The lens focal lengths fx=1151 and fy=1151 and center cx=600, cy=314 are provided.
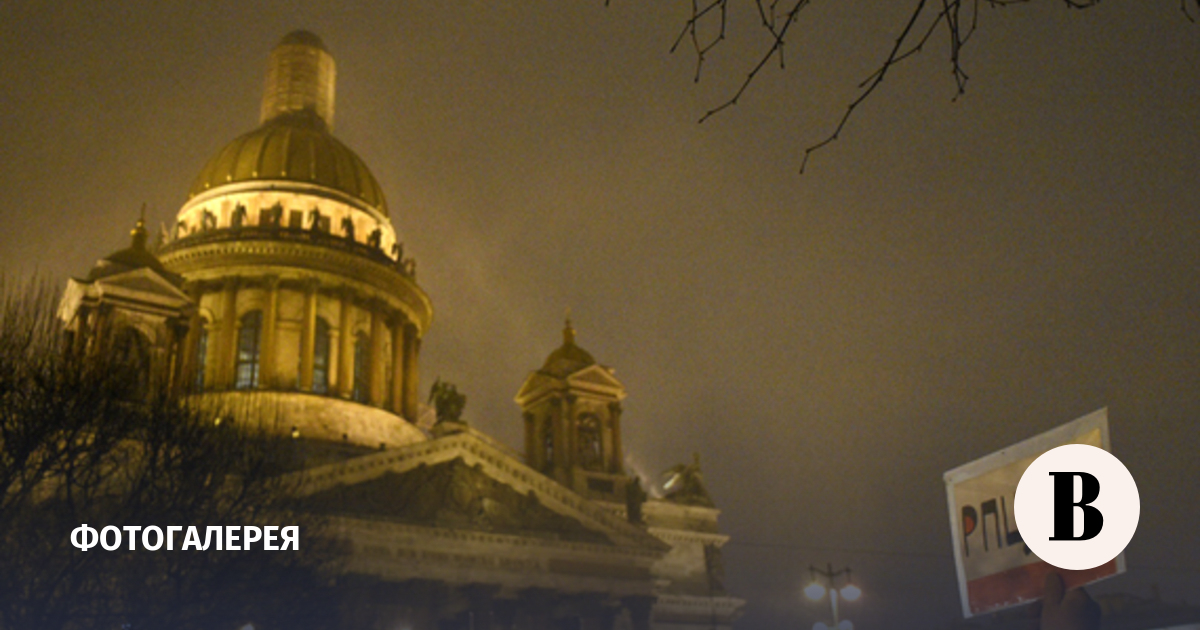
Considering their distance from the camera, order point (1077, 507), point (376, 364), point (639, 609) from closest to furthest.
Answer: point (1077, 507)
point (639, 609)
point (376, 364)

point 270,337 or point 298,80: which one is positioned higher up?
point 298,80

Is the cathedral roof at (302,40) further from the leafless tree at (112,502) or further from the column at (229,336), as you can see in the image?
the leafless tree at (112,502)

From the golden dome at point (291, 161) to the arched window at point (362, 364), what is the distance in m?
→ 7.51

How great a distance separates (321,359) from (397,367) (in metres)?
3.55

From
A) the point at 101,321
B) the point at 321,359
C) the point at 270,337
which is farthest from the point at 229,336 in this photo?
the point at 101,321

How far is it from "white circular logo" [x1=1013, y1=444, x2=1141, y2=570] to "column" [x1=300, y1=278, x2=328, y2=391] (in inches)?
1797

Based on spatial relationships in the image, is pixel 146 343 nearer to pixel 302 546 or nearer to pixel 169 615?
pixel 302 546

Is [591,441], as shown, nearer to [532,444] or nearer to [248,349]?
[532,444]

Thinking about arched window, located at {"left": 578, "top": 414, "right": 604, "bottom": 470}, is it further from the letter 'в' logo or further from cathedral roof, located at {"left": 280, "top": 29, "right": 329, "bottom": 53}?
the letter 'в' logo

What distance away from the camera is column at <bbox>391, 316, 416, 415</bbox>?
51.7m

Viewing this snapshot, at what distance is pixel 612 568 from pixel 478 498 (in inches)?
223

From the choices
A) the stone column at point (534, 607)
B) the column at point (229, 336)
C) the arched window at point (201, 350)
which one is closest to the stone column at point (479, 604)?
the stone column at point (534, 607)

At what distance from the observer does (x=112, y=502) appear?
2256 centimetres

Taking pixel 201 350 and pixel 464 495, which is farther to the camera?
pixel 201 350
